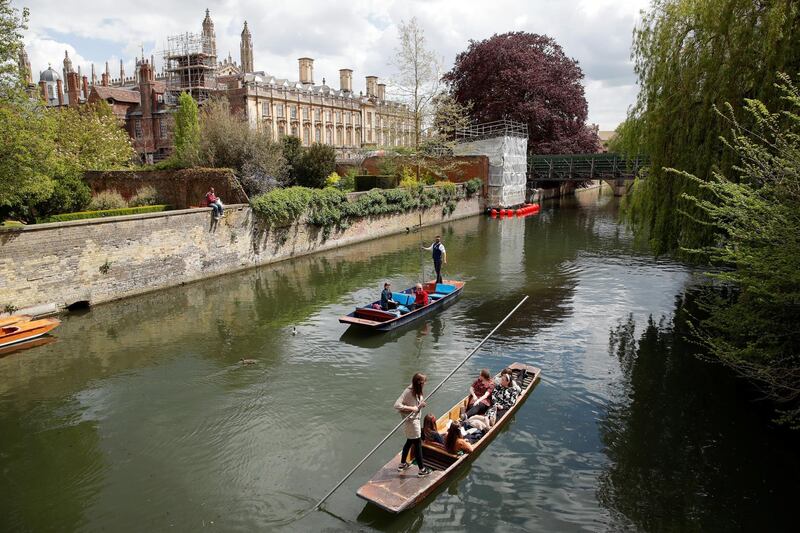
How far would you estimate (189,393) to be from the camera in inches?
407

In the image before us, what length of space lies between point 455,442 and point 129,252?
13.1 meters

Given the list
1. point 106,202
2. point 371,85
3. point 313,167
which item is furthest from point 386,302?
point 371,85

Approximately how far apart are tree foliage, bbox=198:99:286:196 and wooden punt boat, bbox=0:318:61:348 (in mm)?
13204

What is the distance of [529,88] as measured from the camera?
4553 cm

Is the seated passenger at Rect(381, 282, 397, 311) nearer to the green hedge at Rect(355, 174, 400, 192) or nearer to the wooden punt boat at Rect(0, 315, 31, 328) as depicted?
the wooden punt boat at Rect(0, 315, 31, 328)

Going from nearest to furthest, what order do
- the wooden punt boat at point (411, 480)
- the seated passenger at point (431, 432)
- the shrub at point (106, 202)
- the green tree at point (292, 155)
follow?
the wooden punt boat at point (411, 480)
the seated passenger at point (431, 432)
the shrub at point (106, 202)
the green tree at point (292, 155)

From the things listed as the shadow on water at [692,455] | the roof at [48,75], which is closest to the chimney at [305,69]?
the roof at [48,75]

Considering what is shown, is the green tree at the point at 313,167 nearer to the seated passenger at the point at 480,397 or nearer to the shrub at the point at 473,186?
the shrub at the point at 473,186

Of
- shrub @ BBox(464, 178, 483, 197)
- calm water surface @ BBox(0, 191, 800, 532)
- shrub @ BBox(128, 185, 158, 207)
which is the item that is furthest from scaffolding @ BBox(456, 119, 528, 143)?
calm water surface @ BBox(0, 191, 800, 532)

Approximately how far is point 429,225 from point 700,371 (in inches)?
920

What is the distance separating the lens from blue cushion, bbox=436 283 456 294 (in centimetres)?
1628

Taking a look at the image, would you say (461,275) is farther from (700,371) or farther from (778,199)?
(778,199)

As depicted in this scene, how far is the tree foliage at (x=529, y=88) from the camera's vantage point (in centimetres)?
4578

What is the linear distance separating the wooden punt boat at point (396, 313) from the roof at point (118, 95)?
183ft
